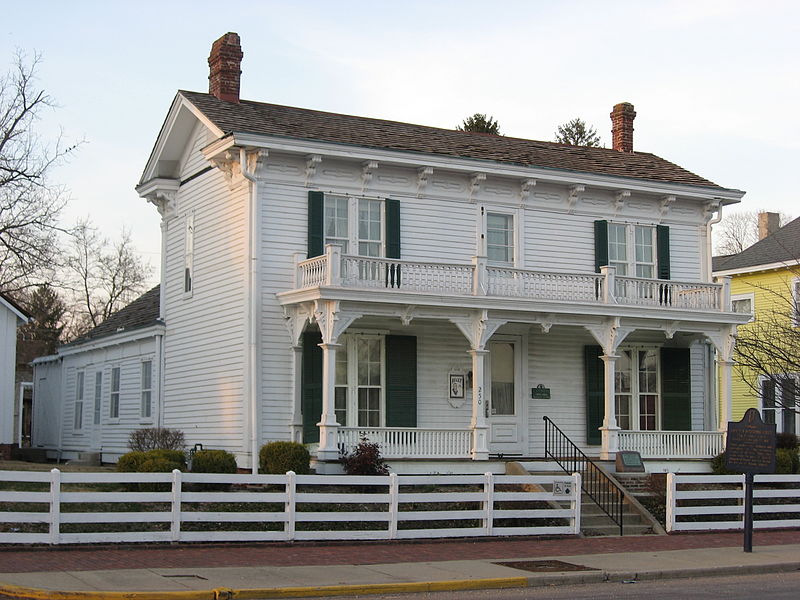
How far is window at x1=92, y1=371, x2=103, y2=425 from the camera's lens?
31250 mm

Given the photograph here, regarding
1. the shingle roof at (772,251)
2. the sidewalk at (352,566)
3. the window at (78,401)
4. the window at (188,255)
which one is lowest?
the sidewalk at (352,566)

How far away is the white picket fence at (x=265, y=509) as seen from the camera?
50.8 ft

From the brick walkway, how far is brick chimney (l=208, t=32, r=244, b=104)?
12961 millimetres

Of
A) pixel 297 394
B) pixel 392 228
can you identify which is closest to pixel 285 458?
pixel 297 394

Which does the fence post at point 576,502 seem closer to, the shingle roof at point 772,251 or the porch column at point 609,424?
the porch column at point 609,424

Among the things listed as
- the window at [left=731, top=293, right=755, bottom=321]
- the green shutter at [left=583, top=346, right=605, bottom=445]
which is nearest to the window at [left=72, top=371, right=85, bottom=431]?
the green shutter at [left=583, top=346, right=605, bottom=445]

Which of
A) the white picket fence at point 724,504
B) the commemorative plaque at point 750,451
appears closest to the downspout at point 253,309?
the white picket fence at point 724,504

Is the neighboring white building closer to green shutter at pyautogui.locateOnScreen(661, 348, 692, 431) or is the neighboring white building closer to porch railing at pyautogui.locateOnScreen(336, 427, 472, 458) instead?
porch railing at pyautogui.locateOnScreen(336, 427, 472, 458)

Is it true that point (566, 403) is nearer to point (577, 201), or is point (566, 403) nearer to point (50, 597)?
point (577, 201)

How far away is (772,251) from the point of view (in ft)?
128

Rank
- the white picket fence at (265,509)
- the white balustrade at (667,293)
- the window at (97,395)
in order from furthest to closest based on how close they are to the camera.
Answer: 1. the window at (97,395)
2. the white balustrade at (667,293)
3. the white picket fence at (265,509)

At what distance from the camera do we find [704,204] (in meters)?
27.8

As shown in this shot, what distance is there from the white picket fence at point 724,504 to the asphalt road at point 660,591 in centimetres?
468

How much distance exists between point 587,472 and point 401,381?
14.2 feet
